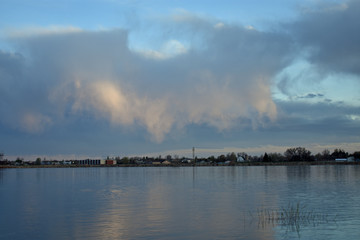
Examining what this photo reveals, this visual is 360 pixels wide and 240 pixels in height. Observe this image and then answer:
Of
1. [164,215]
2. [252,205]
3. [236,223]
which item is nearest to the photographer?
[236,223]

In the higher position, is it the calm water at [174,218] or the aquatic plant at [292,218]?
the aquatic plant at [292,218]

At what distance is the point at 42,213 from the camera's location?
3750 centimetres

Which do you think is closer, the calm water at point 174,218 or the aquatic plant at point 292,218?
the calm water at point 174,218

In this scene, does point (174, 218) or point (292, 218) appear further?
point (174, 218)

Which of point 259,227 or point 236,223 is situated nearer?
point 259,227

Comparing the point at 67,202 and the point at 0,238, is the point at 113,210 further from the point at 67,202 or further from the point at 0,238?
the point at 0,238

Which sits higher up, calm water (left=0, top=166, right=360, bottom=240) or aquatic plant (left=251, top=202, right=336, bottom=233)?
aquatic plant (left=251, top=202, right=336, bottom=233)

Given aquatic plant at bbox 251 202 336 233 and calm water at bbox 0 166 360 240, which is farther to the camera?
aquatic plant at bbox 251 202 336 233

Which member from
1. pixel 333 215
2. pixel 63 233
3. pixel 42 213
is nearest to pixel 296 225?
pixel 333 215

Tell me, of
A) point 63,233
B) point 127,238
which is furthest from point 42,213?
point 127,238

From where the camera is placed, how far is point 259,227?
28422 mm

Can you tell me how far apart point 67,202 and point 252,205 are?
72.8 feet

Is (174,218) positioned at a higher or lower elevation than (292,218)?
lower

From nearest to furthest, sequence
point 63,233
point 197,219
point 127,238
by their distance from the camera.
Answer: point 127,238, point 63,233, point 197,219
